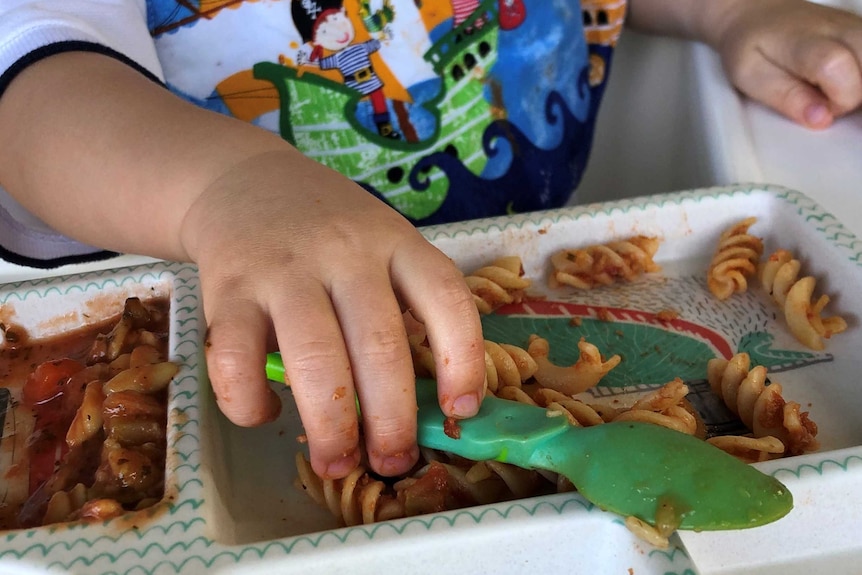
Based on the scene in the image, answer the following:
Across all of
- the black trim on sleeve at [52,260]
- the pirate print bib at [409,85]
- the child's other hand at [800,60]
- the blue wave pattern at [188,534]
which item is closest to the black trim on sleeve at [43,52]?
the black trim on sleeve at [52,260]

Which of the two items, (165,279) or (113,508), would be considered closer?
(113,508)

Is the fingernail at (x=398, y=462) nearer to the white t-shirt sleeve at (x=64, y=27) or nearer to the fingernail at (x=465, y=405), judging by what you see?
the fingernail at (x=465, y=405)

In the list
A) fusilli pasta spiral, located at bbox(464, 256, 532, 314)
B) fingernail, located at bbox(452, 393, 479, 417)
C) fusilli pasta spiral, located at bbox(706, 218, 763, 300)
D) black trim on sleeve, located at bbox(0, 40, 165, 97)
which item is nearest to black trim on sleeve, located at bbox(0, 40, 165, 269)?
black trim on sleeve, located at bbox(0, 40, 165, 97)

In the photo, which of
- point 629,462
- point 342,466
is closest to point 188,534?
point 342,466

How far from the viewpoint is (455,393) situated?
0.55 m

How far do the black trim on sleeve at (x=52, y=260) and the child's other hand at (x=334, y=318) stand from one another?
363 millimetres

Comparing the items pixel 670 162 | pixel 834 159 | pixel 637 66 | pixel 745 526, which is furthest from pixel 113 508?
pixel 637 66

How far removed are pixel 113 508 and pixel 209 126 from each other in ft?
1.13

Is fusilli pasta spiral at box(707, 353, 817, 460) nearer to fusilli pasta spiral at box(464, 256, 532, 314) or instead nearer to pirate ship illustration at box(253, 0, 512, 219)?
fusilli pasta spiral at box(464, 256, 532, 314)

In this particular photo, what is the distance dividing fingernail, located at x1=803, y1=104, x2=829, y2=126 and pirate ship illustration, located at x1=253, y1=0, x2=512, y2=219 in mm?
479

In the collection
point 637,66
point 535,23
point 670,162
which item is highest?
point 535,23

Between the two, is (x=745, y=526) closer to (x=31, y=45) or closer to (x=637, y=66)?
(x=31, y=45)

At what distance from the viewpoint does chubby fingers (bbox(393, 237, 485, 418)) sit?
54cm

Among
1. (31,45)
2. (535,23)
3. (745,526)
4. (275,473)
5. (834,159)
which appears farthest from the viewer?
(535,23)
